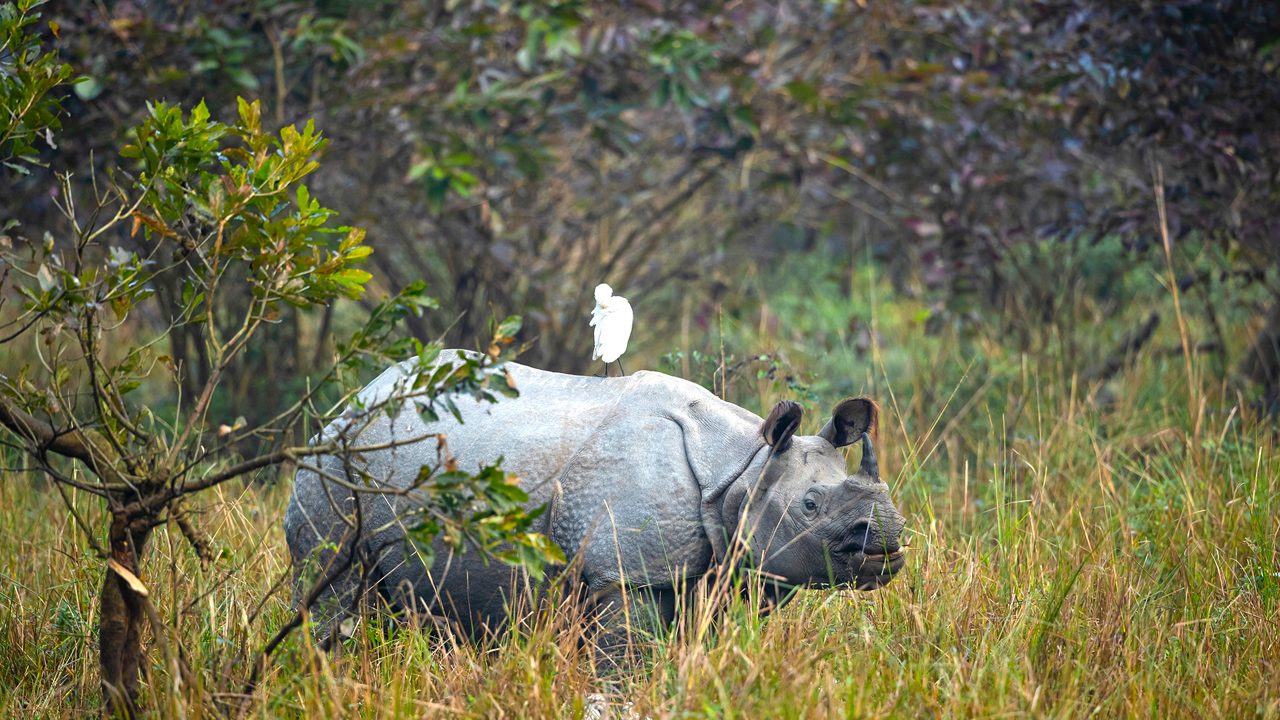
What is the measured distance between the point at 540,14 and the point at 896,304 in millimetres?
4769

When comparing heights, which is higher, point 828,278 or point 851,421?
point 851,421

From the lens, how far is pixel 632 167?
8047 millimetres

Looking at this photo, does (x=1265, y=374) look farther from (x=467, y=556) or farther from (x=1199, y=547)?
(x=467, y=556)

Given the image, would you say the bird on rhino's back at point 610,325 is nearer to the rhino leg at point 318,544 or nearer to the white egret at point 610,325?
the white egret at point 610,325

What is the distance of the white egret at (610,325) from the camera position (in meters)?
3.77

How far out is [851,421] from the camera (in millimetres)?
3568

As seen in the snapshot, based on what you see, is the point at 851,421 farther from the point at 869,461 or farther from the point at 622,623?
the point at 622,623

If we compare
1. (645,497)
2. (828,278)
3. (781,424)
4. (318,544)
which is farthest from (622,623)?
(828,278)

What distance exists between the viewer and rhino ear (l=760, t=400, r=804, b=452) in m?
3.35

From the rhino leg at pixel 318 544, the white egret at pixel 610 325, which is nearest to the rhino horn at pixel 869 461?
the white egret at pixel 610 325

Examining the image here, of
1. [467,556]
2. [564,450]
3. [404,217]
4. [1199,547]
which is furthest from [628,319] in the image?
[404,217]

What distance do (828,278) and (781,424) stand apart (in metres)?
4.72

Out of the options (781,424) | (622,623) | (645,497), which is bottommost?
(622,623)

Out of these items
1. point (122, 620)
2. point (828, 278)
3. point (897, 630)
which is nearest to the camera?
point (122, 620)
